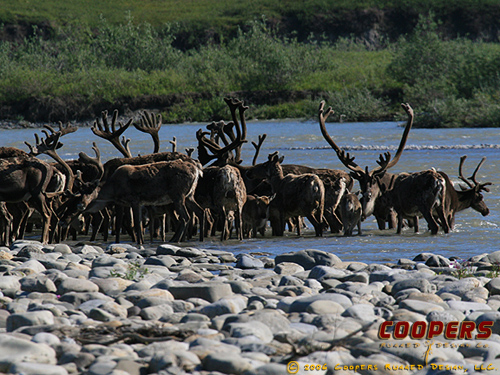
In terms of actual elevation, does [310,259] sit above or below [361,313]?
below

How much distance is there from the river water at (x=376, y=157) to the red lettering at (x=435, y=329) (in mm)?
4227

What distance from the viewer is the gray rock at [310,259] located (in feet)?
29.0

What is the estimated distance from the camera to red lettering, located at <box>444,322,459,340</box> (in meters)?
5.32

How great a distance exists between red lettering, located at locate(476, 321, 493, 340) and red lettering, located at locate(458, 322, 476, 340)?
0.16ft

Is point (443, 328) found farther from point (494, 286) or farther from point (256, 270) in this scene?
point (256, 270)

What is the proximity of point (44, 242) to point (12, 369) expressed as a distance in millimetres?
7562

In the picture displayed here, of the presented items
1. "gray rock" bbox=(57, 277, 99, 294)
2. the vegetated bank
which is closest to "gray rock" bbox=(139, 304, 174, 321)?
"gray rock" bbox=(57, 277, 99, 294)

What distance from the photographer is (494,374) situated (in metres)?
4.46

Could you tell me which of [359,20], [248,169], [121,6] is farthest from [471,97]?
[121,6]

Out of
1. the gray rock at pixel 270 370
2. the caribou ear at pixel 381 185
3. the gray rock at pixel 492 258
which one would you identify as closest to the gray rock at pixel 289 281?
the gray rock at pixel 492 258

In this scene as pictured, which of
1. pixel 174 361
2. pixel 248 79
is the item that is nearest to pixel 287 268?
pixel 174 361

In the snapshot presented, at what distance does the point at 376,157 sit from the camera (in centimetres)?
2664

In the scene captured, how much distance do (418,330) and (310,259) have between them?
352 centimetres

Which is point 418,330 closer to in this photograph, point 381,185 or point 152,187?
point 152,187
